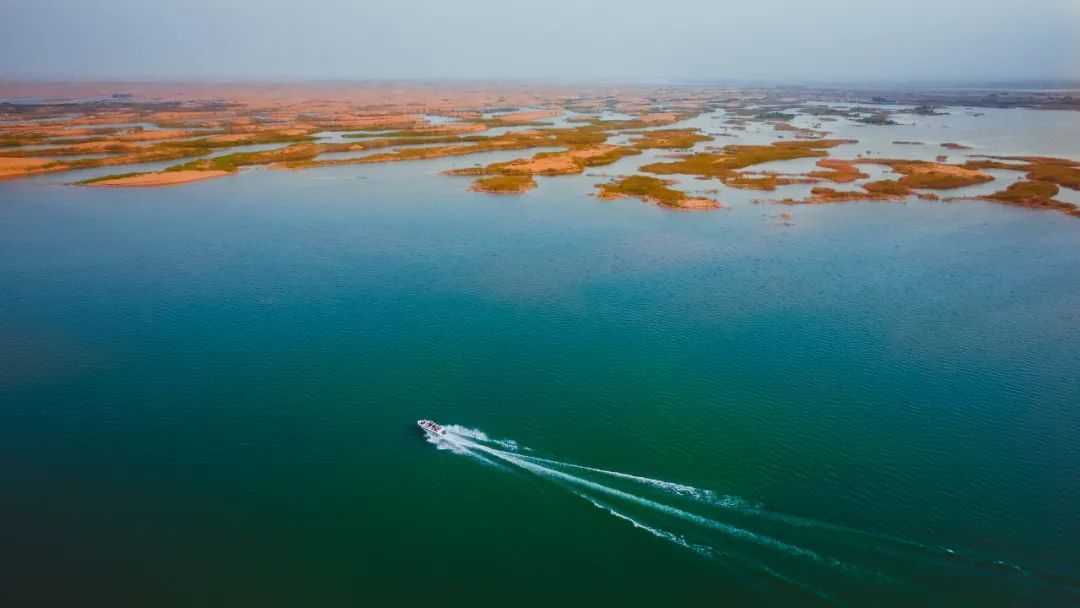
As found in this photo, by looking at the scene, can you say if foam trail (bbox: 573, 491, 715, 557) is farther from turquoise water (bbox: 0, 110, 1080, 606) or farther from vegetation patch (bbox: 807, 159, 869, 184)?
vegetation patch (bbox: 807, 159, 869, 184)

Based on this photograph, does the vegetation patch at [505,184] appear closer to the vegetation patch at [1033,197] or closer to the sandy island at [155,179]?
the sandy island at [155,179]

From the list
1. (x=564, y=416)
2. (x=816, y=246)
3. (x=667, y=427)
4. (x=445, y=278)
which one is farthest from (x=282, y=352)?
(x=816, y=246)

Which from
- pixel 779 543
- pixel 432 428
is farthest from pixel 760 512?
pixel 432 428

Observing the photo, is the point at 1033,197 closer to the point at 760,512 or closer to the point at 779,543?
the point at 760,512

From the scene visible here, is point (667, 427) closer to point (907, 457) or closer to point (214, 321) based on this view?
point (907, 457)

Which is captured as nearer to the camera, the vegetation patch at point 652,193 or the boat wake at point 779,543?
the boat wake at point 779,543

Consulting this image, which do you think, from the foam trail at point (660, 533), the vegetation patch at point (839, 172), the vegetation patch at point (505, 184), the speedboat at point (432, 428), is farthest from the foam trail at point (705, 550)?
the vegetation patch at point (839, 172)
